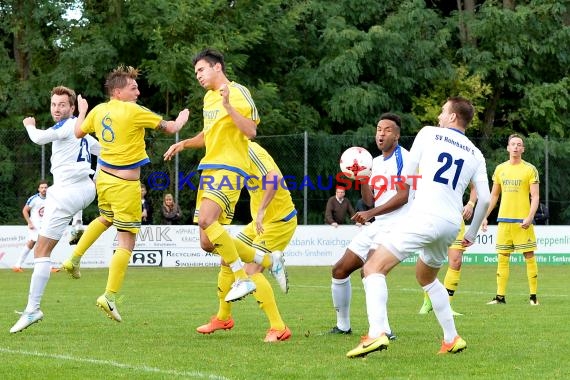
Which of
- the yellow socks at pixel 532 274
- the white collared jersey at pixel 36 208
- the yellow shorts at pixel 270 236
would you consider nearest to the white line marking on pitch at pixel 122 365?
the yellow shorts at pixel 270 236

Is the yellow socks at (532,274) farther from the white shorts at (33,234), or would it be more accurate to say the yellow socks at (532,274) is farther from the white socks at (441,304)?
the white shorts at (33,234)

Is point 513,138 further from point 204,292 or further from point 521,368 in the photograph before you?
point 521,368

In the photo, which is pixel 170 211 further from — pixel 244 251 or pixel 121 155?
pixel 244 251

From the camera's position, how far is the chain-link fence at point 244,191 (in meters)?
25.3

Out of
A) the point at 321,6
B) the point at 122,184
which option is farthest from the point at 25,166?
the point at 122,184

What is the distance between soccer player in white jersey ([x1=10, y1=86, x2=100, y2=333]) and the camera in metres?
10.4

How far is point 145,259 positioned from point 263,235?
15289 millimetres

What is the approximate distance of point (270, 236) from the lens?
10195 millimetres

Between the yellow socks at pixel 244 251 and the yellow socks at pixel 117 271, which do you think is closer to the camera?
the yellow socks at pixel 244 251

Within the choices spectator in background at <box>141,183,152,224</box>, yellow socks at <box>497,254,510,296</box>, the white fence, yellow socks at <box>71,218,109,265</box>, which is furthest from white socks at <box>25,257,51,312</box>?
spectator in background at <box>141,183,152,224</box>

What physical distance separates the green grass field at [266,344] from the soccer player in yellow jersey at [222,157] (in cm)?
79

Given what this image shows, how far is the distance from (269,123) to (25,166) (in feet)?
24.6

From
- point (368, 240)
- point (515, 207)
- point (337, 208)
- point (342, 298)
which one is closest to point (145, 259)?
point (337, 208)

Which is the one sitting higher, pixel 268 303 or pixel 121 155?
pixel 121 155
